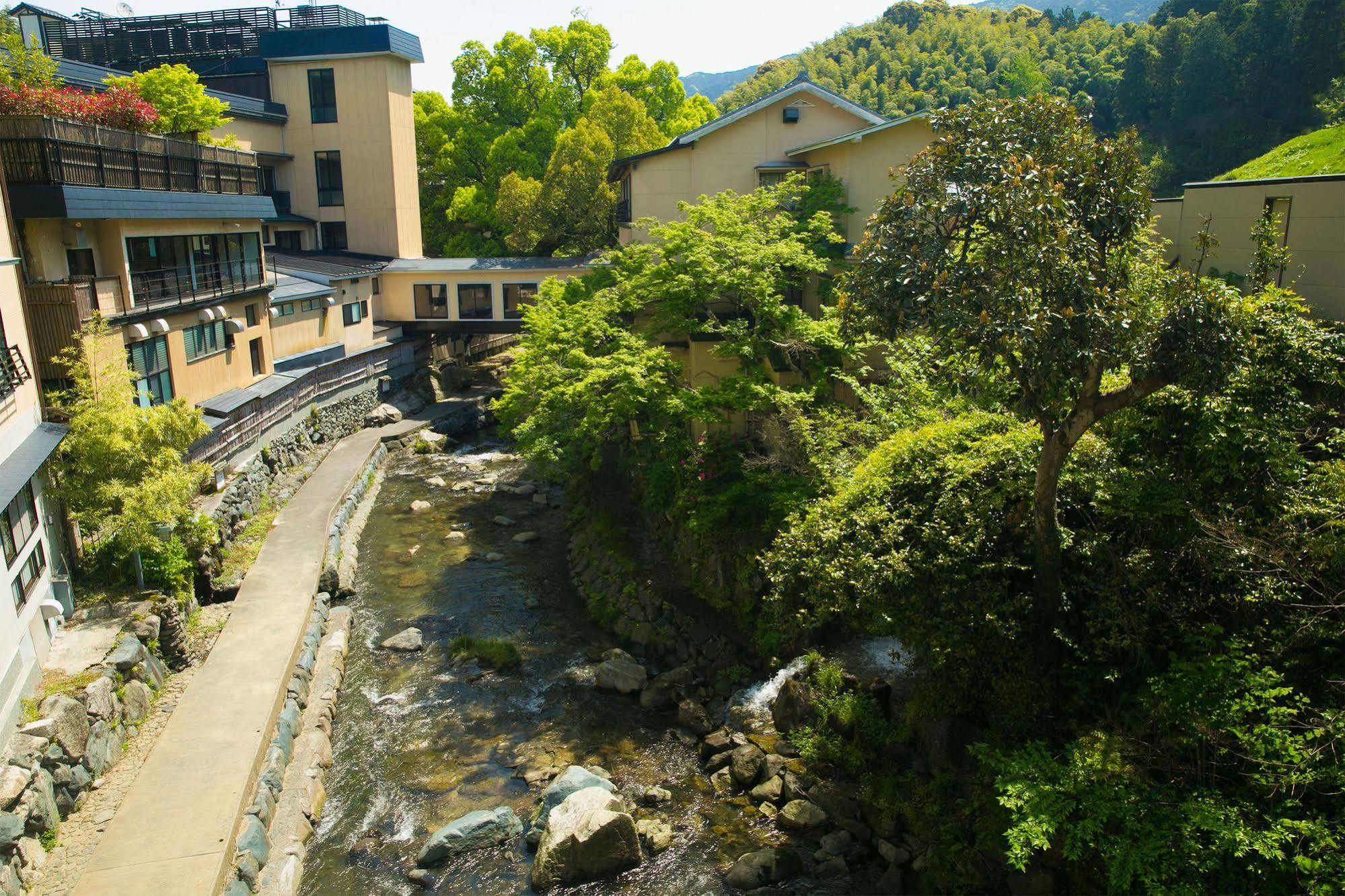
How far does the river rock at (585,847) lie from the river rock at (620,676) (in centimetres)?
460

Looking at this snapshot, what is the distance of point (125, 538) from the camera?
16.6 meters

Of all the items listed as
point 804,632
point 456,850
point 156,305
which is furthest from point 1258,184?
point 156,305

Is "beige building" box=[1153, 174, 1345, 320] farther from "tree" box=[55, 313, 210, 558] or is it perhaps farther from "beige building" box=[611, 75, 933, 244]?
"tree" box=[55, 313, 210, 558]

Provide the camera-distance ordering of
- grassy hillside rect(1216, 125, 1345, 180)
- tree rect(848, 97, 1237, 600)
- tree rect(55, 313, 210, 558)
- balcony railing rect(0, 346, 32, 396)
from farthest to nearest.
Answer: grassy hillside rect(1216, 125, 1345, 180), tree rect(55, 313, 210, 558), balcony railing rect(0, 346, 32, 396), tree rect(848, 97, 1237, 600)

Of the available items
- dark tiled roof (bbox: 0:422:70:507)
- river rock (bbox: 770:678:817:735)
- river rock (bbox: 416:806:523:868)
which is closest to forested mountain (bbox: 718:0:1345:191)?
river rock (bbox: 770:678:817:735)

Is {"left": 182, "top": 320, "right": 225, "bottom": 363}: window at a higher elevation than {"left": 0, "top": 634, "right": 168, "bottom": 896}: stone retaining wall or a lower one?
higher

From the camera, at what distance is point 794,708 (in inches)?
616

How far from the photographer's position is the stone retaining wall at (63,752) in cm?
1104

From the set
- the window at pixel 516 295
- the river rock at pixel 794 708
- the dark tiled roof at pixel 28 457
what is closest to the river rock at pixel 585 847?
the river rock at pixel 794 708

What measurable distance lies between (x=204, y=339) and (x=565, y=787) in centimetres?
1834

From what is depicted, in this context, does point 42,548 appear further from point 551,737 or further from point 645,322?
point 645,322

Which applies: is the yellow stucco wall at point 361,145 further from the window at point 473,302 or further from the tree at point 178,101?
the tree at point 178,101

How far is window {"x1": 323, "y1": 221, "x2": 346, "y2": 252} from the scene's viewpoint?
45.3m

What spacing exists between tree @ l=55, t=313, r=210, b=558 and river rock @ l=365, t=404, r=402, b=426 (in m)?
18.0
